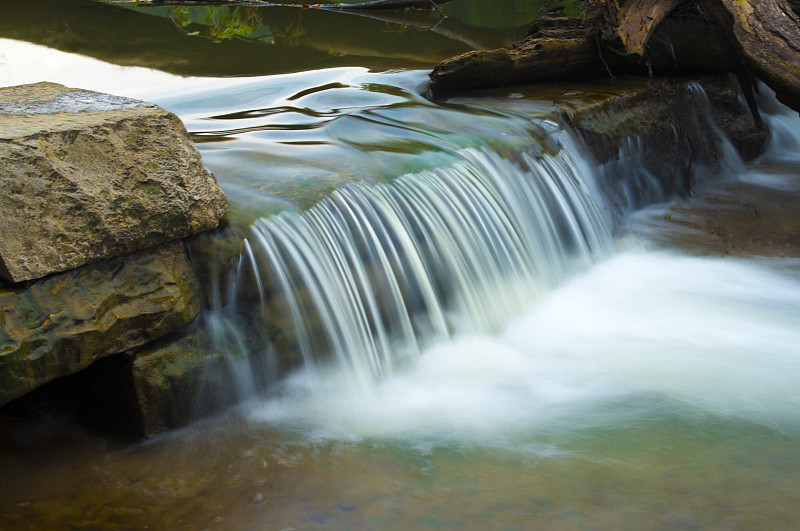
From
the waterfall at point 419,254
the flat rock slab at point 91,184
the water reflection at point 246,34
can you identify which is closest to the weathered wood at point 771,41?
the waterfall at point 419,254

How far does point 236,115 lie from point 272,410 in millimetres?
3027

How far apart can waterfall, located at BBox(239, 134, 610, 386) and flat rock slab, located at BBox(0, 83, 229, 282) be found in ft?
1.51

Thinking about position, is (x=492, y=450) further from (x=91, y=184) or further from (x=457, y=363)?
(x=91, y=184)

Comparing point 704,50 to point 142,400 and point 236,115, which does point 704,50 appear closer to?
point 236,115

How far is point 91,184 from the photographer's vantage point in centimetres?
276

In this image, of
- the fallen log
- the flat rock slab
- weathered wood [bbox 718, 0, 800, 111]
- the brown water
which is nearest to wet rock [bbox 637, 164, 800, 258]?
the fallen log

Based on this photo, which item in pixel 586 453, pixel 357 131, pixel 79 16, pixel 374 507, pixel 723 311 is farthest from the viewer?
pixel 79 16

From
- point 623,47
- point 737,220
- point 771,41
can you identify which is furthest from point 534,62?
point 737,220

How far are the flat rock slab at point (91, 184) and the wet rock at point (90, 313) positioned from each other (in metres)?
0.07

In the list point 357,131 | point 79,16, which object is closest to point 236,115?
point 357,131

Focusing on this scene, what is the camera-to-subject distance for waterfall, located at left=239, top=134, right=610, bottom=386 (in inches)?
135

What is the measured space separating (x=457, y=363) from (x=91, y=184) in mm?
1821

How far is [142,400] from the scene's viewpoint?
2.92m

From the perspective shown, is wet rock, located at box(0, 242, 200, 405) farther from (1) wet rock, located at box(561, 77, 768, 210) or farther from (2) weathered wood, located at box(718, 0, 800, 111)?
(2) weathered wood, located at box(718, 0, 800, 111)
